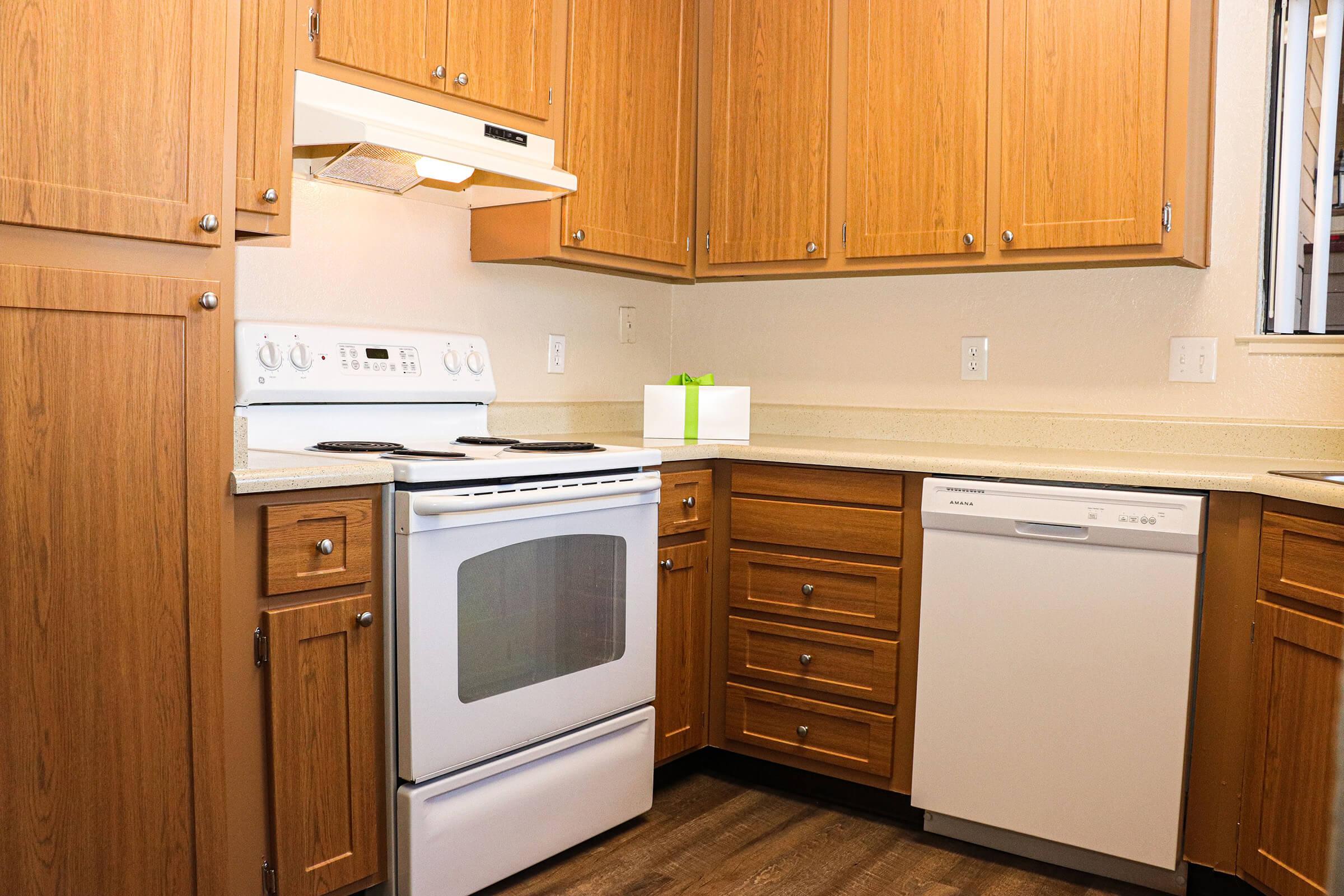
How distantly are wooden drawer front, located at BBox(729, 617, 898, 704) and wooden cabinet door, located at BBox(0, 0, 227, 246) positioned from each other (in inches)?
63.3

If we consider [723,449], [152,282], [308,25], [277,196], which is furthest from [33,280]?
[723,449]

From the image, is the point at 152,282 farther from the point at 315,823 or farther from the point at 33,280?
the point at 315,823

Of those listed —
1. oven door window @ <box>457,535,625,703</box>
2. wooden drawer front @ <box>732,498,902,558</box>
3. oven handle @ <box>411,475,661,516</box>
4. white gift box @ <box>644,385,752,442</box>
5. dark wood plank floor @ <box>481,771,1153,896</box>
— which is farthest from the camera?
white gift box @ <box>644,385,752,442</box>

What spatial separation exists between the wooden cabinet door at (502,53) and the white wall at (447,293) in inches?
14.6

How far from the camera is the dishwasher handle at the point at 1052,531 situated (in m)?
2.18

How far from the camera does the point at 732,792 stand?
2691mm

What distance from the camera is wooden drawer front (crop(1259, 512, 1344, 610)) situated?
6.05ft

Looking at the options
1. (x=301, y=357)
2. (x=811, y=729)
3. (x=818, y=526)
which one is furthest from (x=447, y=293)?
(x=811, y=729)

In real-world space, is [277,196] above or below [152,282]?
above

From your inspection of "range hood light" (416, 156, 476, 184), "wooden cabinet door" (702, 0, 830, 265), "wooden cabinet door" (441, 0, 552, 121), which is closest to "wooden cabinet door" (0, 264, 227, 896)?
"range hood light" (416, 156, 476, 184)

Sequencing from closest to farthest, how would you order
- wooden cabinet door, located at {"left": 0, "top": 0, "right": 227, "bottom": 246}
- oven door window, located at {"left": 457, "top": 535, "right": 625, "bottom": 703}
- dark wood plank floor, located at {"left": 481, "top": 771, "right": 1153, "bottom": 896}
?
wooden cabinet door, located at {"left": 0, "top": 0, "right": 227, "bottom": 246} < oven door window, located at {"left": 457, "top": 535, "right": 625, "bottom": 703} < dark wood plank floor, located at {"left": 481, "top": 771, "right": 1153, "bottom": 896}

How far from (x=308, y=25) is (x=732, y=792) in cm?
Result: 201

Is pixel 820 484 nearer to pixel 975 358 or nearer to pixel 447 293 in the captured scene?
pixel 975 358

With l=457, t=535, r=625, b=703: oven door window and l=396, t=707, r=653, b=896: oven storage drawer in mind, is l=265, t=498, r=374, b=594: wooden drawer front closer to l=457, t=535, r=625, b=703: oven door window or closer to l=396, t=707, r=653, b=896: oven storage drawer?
l=457, t=535, r=625, b=703: oven door window
